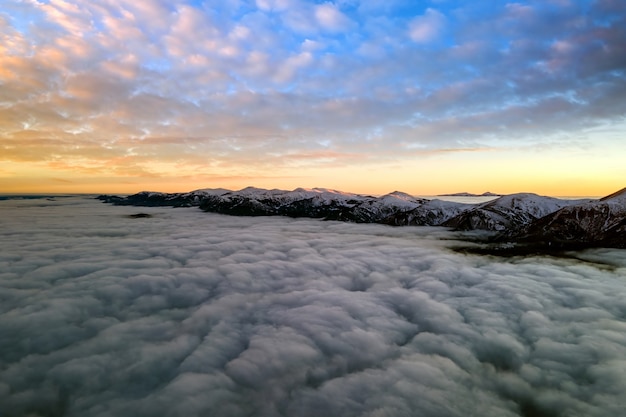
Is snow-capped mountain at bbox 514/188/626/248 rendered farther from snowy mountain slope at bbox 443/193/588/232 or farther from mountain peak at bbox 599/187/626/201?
snowy mountain slope at bbox 443/193/588/232

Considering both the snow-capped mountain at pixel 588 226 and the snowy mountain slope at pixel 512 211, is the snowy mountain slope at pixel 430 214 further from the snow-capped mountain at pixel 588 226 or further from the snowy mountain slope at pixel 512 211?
the snow-capped mountain at pixel 588 226

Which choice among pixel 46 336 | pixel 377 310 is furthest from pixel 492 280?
pixel 46 336

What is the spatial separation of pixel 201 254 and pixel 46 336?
24.2 meters

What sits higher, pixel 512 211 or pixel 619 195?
pixel 619 195

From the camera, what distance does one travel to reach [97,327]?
1638 centimetres

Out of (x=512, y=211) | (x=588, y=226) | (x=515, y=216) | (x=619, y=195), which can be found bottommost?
(x=588, y=226)

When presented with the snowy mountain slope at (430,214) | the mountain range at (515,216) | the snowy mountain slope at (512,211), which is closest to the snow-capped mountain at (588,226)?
the mountain range at (515,216)

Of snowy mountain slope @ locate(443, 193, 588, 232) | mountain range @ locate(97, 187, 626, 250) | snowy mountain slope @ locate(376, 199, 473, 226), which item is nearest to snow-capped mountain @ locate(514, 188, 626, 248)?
mountain range @ locate(97, 187, 626, 250)

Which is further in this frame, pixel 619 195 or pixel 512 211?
pixel 512 211

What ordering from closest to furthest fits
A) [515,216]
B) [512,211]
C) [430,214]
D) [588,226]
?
[588,226] < [515,216] < [512,211] < [430,214]

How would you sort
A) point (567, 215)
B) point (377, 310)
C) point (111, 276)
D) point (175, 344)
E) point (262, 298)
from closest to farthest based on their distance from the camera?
1. point (175, 344)
2. point (377, 310)
3. point (262, 298)
4. point (111, 276)
5. point (567, 215)

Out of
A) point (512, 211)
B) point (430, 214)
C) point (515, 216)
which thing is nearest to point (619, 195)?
point (515, 216)

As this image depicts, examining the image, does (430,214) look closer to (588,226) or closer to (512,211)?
(512,211)

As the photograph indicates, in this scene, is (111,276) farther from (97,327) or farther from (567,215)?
(567,215)
